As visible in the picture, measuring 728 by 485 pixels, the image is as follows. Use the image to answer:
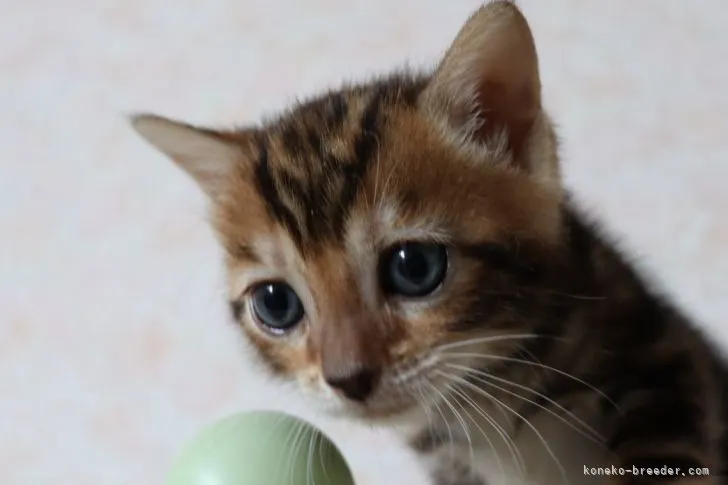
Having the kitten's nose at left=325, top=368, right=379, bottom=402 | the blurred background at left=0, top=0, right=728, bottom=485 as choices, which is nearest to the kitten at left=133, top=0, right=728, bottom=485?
the kitten's nose at left=325, top=368, right=379, bottom=402

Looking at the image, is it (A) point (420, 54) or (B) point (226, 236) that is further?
(A) point (420, 54)

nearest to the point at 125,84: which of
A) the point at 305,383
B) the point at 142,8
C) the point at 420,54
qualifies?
the point at 142,8

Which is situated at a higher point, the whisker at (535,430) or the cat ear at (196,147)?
the cat ear at (196,147)

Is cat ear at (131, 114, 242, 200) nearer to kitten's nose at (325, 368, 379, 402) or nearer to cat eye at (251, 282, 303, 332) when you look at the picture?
cat eye at (251, 282, 303, 332)

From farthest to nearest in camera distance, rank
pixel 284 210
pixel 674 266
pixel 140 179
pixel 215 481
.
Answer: pixel 140 179
pixel 674 266
pixel 284 210
pixel 215 481

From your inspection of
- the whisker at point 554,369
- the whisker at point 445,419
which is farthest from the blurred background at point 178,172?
the whisker at point 554,369

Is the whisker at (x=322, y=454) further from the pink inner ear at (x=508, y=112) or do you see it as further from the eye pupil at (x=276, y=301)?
the pink inner ear at (x=508, y=112)

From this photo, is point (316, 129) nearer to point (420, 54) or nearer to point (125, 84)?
point (420, 54)

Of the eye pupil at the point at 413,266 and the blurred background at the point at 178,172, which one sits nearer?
the eye pupil at the point at 413,266
